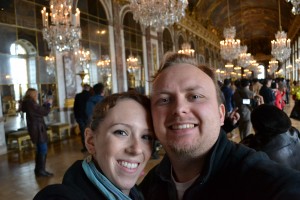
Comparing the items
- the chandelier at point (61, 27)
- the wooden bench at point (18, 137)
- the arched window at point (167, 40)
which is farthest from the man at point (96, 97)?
the arched window at point (167, 40)

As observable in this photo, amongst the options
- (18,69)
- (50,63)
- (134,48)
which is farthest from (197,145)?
(134,48)

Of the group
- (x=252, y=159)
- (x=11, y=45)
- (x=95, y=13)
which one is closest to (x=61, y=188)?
(x=252, y=159)

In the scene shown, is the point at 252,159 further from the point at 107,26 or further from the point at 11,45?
the point at 107,26

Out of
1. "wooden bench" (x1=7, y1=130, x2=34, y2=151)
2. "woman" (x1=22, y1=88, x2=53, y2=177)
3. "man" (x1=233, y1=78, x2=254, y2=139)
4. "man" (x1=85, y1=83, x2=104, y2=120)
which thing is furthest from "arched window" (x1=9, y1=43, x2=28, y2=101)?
"man" (x1=233, y1=78, x2=254, y2=139)

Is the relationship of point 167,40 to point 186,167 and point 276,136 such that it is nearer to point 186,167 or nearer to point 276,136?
point 276,136

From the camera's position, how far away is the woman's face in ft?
4.47

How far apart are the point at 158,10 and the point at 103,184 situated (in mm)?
6239

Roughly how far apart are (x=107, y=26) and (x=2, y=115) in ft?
21.6

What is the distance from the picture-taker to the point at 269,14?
1507 inches

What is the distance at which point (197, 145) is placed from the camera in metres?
1.31

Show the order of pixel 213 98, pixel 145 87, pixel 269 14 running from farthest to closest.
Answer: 1. pixel 269 14
2. pixel 145 87
3. pixel 213 98

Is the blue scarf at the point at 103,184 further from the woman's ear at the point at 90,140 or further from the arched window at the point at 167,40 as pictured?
the arched window at the point at 167,40

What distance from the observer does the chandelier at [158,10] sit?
22.9ft

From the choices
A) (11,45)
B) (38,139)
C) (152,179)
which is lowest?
(38,139)
